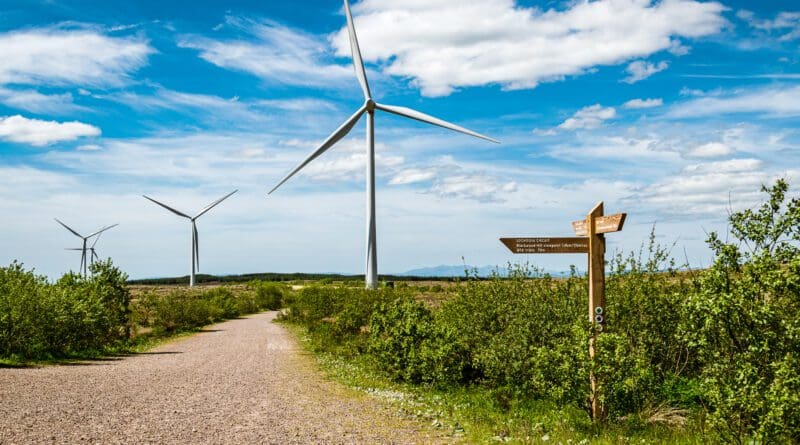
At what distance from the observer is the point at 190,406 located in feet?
47.9

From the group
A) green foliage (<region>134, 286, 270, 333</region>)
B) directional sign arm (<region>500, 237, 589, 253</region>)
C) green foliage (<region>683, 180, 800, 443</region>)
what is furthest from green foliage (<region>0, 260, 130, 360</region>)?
green foliage (<region>683, 180, 800, 443</region>)

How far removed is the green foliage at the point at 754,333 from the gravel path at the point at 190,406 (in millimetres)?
4930

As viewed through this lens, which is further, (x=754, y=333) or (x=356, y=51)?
(x=356, y=51)

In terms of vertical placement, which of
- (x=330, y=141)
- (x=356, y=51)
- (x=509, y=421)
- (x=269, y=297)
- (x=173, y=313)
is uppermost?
(x=356, y=51)

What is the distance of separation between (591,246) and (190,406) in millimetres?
9747

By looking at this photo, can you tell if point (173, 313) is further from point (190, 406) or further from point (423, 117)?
point (190, 406)

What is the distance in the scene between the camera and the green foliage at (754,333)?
809cm

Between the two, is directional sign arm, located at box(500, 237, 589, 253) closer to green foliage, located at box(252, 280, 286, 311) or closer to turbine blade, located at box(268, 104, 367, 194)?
turbine blade, located at box(268, 104, 367, 194)

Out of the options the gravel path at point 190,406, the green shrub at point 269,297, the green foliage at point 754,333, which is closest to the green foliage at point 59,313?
the gravel path at point 190,406

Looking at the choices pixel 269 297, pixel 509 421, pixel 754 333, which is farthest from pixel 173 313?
pixel 754 333

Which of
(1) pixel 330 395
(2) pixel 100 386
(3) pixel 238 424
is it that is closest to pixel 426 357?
(1) pixel 330 395

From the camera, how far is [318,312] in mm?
43719

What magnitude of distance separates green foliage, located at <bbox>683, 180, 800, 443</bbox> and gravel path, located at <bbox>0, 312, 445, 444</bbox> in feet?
16.2

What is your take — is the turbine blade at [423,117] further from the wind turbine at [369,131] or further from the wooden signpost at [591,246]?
the wooden signpost at [591,246]
